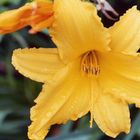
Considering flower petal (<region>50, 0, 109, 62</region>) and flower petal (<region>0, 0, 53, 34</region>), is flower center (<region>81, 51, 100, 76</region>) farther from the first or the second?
flower petal (<region>0, 0, 53, 34</region>)

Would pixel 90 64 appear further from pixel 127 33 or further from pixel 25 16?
pixel 25 16

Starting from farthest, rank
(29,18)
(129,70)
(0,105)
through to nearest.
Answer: (0,105)
(129,70)
(29,18)

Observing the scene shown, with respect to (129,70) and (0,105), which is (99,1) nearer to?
(129,70)

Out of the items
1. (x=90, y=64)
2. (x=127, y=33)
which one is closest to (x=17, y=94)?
(x=90, y=64)

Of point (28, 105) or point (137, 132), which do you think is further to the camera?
point (28, 105)

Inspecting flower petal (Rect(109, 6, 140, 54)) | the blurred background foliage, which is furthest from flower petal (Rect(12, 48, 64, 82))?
the blurred background foliage

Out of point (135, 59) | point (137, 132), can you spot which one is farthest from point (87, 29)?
point (137, 132)

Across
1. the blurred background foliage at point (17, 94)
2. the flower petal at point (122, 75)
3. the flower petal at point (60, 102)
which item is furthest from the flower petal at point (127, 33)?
the blurred background foliage at point (17, 94)
